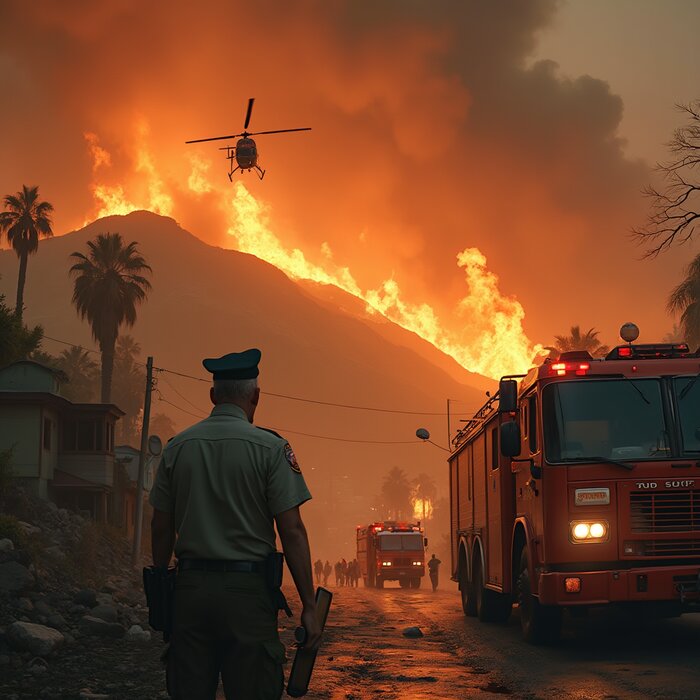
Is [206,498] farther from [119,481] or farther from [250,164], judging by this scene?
[119,481]

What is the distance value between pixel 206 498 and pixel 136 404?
390ft

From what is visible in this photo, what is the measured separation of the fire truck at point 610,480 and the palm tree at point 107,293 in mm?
57344

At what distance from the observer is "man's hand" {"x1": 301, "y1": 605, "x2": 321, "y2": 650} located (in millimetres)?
5086

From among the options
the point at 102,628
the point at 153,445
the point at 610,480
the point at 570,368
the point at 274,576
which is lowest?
the point at 102,628

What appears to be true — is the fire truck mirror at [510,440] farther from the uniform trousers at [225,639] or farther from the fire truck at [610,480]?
the uniform trousers at [225,639]

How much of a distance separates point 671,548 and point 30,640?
743 cm

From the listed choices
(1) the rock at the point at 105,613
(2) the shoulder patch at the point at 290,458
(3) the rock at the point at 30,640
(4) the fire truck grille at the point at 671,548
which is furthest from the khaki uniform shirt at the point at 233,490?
(1) the rock at the point at 105,613

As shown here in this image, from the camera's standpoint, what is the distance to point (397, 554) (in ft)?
162

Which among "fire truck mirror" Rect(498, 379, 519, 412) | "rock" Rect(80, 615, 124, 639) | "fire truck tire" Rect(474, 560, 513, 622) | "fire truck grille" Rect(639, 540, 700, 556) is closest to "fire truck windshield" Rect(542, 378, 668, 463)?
"fire truck mirror" Rect(498, 379, 519, 412)

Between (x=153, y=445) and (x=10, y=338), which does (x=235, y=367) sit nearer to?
(x=153, y=445)

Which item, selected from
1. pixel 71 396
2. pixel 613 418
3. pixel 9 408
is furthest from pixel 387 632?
pixel 71 396

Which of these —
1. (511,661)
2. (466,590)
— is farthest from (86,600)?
(511,661)

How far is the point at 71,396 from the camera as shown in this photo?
95.6m

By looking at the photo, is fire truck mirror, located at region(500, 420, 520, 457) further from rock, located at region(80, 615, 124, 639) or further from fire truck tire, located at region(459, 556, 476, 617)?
fire truck tire, located at region(459, 556, 476, 617)
